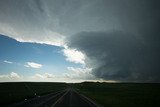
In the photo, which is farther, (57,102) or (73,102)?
(73,102)

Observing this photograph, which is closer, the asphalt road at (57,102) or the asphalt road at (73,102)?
the asphalt road at (57,102)

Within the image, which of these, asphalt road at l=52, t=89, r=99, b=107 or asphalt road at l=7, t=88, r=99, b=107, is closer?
asphalt road at l=7, t=88, r=99, b=107
